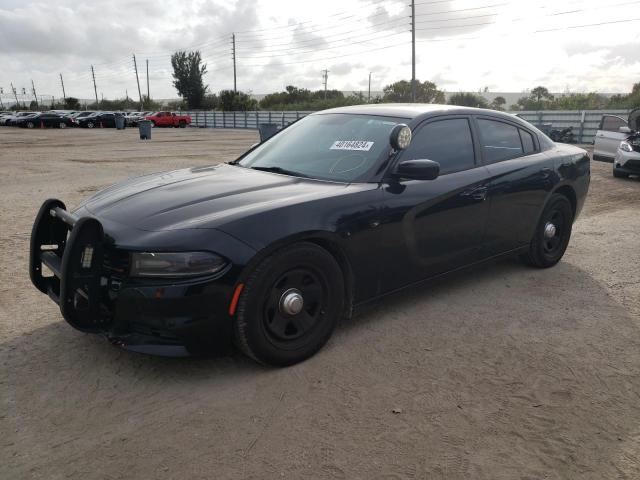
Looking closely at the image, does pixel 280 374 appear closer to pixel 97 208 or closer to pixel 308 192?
pixel 308 192

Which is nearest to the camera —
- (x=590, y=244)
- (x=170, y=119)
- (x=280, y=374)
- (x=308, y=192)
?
(x=280, y=374)

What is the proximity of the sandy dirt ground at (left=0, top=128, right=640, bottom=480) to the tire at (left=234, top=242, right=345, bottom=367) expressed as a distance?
141mm

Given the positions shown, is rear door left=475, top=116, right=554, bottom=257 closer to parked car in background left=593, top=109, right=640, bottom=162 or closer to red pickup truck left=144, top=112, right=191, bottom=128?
parked car in background left=593, top=109, right=640, bottom=162

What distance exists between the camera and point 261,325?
9.66 ft

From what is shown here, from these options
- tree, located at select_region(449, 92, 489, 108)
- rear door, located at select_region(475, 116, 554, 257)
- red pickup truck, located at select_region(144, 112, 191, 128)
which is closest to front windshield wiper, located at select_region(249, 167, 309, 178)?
rear door, located at select_region(475, 116, 554, 257)

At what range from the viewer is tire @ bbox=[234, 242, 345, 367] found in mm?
2885

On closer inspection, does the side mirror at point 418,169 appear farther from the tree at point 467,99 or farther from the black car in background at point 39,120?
the black car in background at point 39,120

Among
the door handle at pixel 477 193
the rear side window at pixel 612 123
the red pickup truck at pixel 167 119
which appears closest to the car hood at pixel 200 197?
the door handle at pixel 477 193

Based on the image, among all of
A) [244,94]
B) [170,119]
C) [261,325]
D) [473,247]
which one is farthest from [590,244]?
[244,94]

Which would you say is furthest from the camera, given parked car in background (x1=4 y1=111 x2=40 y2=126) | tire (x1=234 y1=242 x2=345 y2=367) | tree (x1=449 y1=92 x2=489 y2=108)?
parked car in background (x1=4 y1=111 x2=40 y2=126)

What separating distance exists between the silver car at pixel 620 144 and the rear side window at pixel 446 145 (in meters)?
8.26

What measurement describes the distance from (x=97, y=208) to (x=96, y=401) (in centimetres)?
119

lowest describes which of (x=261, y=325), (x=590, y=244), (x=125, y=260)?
(x=590, y=244)

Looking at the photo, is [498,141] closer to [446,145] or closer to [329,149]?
[446,145]
